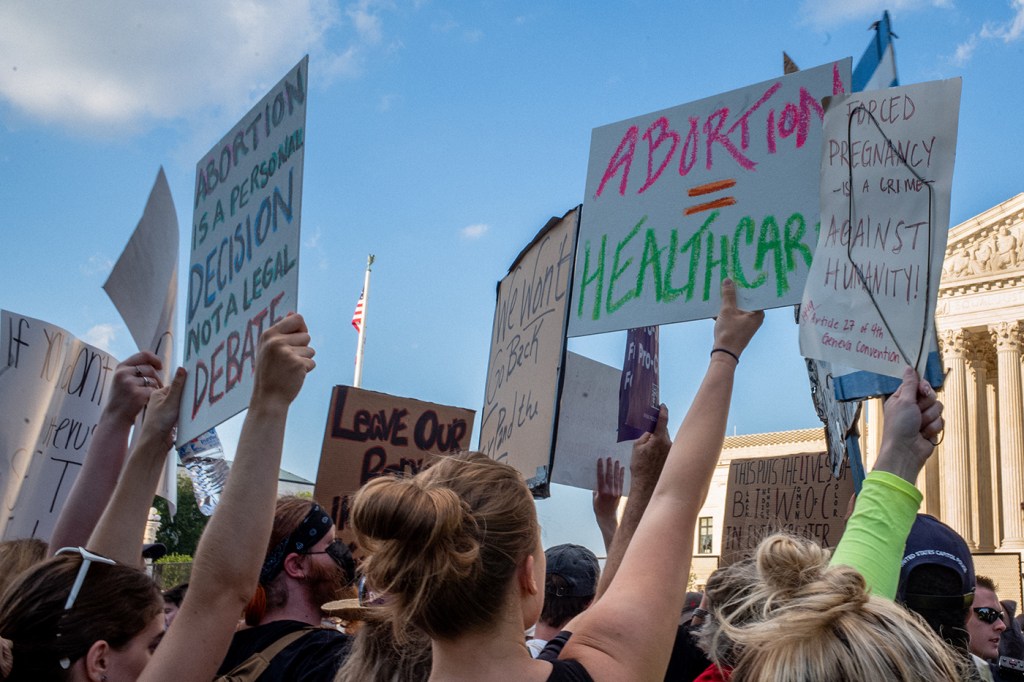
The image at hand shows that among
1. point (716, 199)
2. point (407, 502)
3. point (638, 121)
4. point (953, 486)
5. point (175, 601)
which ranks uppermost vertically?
point (953, 486)

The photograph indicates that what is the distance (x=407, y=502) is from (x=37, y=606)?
1.11 m

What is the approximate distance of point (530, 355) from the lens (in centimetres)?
393

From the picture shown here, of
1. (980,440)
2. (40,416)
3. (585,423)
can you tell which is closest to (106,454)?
(40,416)

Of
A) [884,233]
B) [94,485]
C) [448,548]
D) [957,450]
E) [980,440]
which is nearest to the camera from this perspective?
[448,548]

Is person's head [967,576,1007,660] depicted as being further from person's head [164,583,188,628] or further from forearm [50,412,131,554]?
forearm [50,412,131,554]

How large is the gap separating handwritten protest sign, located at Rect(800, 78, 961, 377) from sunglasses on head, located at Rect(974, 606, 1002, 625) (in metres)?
2.75

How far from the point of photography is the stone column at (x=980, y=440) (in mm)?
30344

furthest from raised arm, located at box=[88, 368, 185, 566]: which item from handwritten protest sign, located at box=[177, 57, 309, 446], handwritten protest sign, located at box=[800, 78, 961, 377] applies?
handwritten protest sign, located at box=[800, 78, 961, 377]

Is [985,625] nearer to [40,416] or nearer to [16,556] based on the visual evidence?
[16,556]

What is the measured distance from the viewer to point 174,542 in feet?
160

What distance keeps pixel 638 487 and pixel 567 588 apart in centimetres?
93

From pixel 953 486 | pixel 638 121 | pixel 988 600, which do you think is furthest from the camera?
pixel 953 486

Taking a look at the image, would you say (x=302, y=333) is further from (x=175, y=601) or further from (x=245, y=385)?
(x=175, y=601)

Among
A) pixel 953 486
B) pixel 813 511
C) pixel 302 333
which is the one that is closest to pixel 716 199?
pixel 302 333
